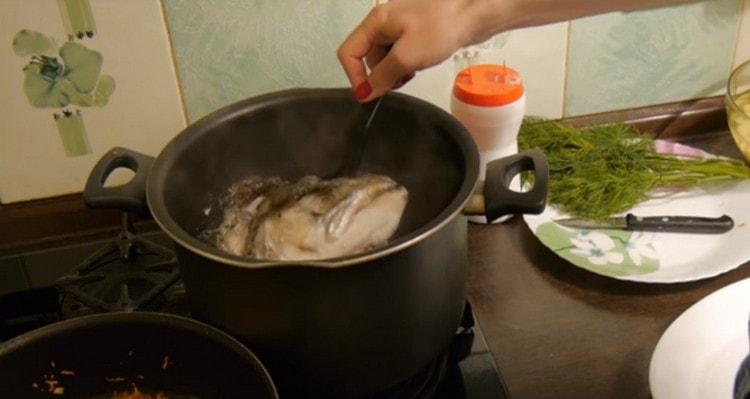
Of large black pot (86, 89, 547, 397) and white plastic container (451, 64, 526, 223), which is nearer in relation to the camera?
large black pot (86, 89, 547, 397)

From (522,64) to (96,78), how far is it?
56 centimetres

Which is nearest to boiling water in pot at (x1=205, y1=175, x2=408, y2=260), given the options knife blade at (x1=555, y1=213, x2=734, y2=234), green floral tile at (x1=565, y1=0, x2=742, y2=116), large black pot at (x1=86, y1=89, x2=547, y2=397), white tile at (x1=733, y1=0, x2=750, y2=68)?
large black pot at (x1=86, y1=89, x2=547, y2=397)

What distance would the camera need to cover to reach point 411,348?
742mm

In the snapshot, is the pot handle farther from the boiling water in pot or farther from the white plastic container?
the white plastic container

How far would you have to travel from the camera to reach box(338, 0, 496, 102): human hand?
79 cm

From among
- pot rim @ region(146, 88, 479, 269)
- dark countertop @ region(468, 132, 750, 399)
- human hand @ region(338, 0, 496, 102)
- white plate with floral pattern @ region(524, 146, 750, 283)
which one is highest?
human hand @ region(338, 0, 496, 102)

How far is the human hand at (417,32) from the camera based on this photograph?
79 centimetres

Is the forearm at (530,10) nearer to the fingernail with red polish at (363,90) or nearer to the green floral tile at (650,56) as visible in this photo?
the fingernail with red polish at (363,90)

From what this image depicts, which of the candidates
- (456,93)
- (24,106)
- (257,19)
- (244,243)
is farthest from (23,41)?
(456,93)

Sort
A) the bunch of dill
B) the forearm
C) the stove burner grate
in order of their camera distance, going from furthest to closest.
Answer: the bunch of dill < the stove burner grate < the forearm

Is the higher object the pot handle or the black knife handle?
the pot handle

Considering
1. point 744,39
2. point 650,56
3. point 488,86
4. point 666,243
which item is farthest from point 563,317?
point 744,39

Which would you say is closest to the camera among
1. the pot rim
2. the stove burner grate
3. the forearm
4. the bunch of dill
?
the pot rim

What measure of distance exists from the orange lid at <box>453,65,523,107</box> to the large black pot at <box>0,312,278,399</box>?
0.44 m
